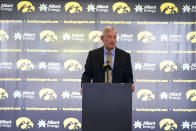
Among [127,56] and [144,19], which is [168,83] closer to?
[144,19]

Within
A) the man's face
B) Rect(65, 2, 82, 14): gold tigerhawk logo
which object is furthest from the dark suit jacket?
Rect(65, 2, 82, 14): gold tigerhawk logo

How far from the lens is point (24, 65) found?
5.81 metres

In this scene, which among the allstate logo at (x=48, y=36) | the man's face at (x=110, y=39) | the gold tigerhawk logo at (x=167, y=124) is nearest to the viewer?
the man's face at (x=110, y=39)

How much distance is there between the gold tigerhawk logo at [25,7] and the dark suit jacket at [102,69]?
3037 mm

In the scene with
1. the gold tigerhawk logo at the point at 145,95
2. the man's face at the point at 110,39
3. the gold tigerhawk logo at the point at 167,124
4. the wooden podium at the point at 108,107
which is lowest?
the gold tigerhawk logo at the point at 167,124

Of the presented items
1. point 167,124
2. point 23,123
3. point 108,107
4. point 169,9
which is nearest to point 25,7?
point 23,123

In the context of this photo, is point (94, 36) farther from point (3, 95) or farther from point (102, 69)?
point (102, 69)

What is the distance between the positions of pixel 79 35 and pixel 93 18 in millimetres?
431

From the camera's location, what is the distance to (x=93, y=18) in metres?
5.88

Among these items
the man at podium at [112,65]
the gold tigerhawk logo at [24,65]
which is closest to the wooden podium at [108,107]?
the man at podium at [112,65]

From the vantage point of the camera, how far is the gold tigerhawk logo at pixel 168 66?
19.0ft

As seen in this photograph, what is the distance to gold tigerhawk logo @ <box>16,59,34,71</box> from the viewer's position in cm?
581

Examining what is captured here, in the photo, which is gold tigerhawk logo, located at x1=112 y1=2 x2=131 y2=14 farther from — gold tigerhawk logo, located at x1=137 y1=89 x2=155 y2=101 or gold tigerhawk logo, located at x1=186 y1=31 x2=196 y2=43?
gold tigerhawk logo, located at x1=137 y1=89 x2=155 y2=101

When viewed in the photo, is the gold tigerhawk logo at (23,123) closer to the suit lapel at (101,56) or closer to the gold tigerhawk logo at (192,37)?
the suit lapel at (101,56)
